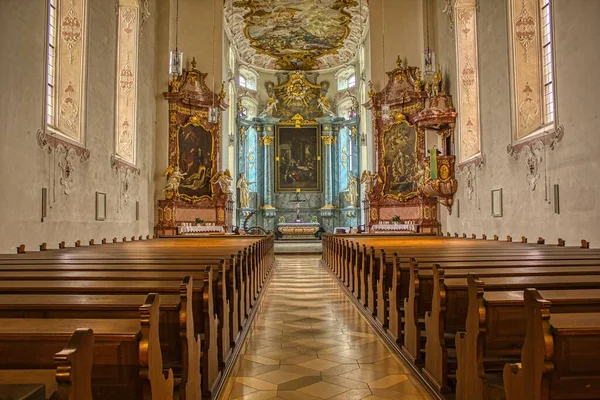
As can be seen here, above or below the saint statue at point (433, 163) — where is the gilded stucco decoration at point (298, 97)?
above

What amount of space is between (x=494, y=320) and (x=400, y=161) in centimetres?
1410

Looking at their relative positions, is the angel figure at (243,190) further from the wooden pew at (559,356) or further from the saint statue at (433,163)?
the wooden pew at (559,356)

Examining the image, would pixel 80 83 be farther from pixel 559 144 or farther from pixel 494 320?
pixel 494 320

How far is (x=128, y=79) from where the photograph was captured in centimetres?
1300

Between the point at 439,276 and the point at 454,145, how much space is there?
34.7ft

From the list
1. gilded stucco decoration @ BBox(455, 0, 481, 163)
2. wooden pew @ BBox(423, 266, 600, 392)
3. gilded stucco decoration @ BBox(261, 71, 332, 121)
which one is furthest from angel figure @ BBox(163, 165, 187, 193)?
wooden pew @ BBox(423, 266, 600, 392)

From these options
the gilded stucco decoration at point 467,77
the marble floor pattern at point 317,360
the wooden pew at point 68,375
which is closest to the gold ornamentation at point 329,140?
the gilded stucco decoration at point 467,77

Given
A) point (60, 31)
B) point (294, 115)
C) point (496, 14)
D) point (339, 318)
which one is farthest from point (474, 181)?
point (294, 115)

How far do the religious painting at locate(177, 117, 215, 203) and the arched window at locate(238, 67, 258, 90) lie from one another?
7.61 metres

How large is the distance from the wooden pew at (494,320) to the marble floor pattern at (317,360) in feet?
2.59

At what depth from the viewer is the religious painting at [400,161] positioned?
16.1m

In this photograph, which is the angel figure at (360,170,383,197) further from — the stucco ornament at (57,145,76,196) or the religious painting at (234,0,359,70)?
the stucco ornament at (57,145,76,196)

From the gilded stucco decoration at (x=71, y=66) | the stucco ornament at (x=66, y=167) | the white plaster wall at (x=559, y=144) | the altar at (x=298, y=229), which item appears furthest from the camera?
Result: the altar at (x=298, y=229)

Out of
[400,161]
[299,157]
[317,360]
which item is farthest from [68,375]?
[299,157]
